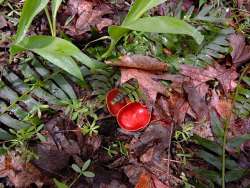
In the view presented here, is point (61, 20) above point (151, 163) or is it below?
above

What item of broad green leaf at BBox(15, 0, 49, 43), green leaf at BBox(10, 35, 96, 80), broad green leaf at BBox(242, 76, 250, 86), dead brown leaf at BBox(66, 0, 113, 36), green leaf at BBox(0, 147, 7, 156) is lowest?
broad green leaf at BBox(242, 76, 250, 86)

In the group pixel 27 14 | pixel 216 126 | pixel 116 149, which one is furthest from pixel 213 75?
pixel 27 14

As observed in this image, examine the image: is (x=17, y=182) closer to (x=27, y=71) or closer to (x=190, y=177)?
(x=27, y=71)

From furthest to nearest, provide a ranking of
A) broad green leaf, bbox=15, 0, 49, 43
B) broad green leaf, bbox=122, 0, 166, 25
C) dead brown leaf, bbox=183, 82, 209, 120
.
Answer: dead brown leaf, bbox=183, 82, 209, 120 < broad green leaf, bbox=122, 0, 166, 25 < broad green leaf, bbox=15, 0, 49, 43

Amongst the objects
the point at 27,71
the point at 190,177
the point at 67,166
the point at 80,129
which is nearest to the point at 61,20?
the point at 27,71

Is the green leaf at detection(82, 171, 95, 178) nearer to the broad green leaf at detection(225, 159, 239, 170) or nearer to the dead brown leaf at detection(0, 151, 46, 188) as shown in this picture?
the dead brown leaf at detection(0, 151, 46, 188)

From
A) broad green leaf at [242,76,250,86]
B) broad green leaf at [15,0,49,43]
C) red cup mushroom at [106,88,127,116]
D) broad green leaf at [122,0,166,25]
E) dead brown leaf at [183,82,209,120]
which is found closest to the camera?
broad green leaf at [15,0,49,43]

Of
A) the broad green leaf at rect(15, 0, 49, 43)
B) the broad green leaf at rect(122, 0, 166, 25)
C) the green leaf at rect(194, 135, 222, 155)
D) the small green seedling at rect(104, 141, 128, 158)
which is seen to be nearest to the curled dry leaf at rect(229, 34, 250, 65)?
the green leaf at rect(194, 135, 222, 155)
